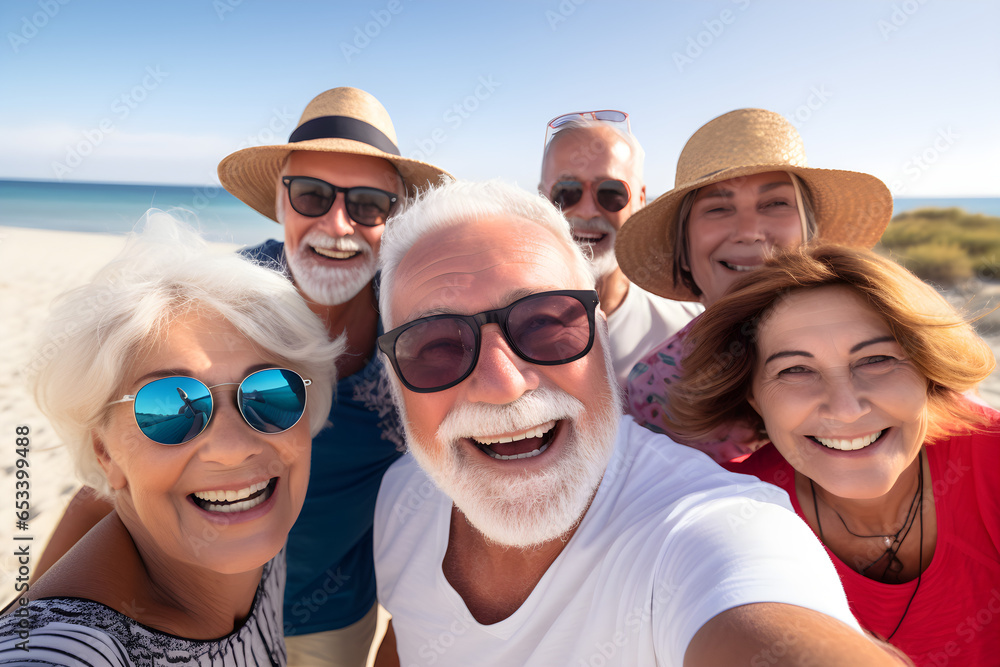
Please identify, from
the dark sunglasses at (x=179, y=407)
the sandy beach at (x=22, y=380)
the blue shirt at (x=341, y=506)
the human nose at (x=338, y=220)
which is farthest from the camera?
the sandy beach at (x=22, y=380)

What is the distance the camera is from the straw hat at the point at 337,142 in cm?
295

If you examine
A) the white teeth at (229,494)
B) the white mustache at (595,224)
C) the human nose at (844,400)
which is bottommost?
the human nose at (844,400)

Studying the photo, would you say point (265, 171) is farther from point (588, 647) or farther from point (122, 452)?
point (588, 647)

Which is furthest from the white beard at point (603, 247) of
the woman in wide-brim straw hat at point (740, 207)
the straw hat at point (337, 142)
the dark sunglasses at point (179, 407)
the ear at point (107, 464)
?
the ear at point (107, 464)

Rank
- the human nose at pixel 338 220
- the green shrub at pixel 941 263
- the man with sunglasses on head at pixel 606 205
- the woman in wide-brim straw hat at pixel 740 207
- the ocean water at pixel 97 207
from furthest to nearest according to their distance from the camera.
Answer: the ocean water at pixel 97 207 < the green shrub at pixel 941 263 < the man with sunglasses on head at pixel 606 205 < the human nose at pixel 338 220 < the woman in wide-brim straw hat at pixel 740 207

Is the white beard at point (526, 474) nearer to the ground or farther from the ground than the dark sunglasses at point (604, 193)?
nearer to the ground

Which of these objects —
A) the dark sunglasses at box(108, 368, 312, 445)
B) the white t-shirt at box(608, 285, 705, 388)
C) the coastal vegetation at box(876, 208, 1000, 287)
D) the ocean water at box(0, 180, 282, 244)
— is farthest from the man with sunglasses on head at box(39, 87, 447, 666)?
the ocean water at box(0, 180, 282, 244)

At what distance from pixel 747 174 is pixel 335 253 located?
2.28 m

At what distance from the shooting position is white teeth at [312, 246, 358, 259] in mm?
2967

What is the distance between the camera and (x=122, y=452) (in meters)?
1.53

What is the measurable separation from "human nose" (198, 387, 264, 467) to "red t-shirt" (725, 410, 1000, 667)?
2.17 meters

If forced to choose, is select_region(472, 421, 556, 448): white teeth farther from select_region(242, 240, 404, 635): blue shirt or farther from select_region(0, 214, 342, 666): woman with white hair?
select_region(242, 240, 404, 635): blue shirt

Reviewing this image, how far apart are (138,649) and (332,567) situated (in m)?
1.36

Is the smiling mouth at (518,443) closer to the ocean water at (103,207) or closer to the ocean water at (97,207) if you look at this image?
the ocean water at (97,207)
